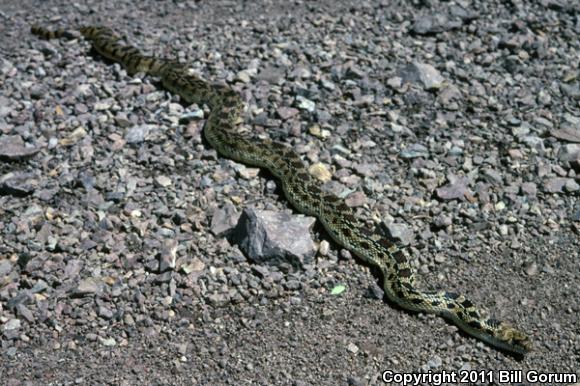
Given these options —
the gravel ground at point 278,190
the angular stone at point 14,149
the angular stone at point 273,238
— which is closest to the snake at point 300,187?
the gravel ground at point 278,190

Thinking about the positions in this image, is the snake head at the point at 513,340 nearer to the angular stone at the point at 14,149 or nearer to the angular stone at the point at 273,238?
the angular stone at the point at 273,238

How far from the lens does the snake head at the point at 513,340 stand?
796 cm

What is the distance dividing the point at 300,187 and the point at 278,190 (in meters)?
0.46

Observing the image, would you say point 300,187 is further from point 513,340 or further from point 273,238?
point 513,340

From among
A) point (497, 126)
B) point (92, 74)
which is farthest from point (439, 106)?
point (92, 74)

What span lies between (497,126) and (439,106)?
2.88 feet

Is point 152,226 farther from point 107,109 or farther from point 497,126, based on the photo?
point 497,126

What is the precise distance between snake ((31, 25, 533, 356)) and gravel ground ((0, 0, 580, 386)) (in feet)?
0.54

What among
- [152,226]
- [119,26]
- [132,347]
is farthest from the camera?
[119,26]

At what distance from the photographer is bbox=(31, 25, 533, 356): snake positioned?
8344 mm

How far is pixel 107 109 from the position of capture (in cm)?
1124

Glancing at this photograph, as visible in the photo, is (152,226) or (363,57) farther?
(363,57)

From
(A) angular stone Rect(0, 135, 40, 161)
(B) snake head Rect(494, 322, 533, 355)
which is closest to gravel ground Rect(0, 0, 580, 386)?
(A) angular stone Rect(0, 135, 40, 161)

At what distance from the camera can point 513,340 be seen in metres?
7.99
